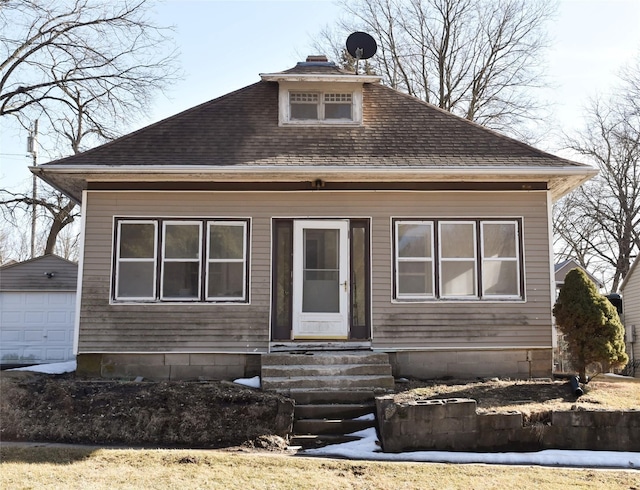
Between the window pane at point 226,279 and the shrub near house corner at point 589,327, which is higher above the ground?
the window pane at point 226,279

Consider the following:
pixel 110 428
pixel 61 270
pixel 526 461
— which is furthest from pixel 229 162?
pixel 61 270

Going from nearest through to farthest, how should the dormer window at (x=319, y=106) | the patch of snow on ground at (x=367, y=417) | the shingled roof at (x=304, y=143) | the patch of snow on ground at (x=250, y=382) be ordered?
the patch of snow on ground at (x=367, y=417) < the patch of snow on ground at (x=250, y=382) < the shingled roof at (x=304, y=143) < the dormer window at (x=319, y=106)

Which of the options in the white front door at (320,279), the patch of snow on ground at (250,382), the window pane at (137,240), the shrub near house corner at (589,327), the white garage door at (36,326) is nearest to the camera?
the shrub near house corner at (589,327)

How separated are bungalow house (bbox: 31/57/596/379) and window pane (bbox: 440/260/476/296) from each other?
0.02 m

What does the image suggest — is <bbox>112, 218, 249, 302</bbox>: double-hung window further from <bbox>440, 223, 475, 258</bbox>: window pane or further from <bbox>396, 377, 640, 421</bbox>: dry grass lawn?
<bbox>396, 377, 640, 421</bbox>: dry grass lawn

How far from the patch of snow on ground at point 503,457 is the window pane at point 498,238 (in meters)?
4.17

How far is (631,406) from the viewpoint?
26.8ft

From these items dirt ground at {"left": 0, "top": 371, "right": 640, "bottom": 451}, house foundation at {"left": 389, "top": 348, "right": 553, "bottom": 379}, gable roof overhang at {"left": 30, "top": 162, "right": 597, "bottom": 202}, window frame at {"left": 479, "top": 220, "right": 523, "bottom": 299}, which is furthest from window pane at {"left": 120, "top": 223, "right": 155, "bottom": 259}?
window frame at {"left": 479, "top": 220, "right": 523, "bottom": 299}

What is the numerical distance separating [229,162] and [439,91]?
1822 centimetres

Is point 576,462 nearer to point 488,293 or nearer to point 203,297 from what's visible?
point 488,293

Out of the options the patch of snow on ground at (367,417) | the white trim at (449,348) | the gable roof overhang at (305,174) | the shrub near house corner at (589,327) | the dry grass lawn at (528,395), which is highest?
the gable roof overhang at (305,174)

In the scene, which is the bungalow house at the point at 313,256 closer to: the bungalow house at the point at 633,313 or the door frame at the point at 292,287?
the door frame at the point at 292,287

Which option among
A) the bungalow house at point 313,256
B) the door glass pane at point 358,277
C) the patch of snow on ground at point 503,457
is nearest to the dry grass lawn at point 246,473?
the patch of snow on ground at point 503,457

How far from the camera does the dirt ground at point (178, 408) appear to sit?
745 centimetres
